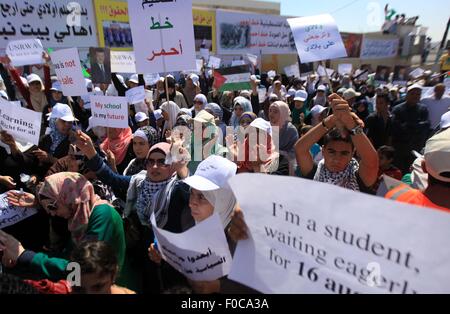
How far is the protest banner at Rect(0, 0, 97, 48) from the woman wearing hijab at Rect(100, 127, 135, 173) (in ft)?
31.4

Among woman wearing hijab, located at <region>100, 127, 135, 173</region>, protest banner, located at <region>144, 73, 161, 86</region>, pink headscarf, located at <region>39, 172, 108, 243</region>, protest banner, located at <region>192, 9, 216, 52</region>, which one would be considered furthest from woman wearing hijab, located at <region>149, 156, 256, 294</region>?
protest banner, located at <region>192, 9, 216, 52</region>

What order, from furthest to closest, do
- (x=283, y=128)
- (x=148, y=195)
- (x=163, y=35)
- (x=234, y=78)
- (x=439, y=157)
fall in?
1. (x=234, y=78)
2. (x=283, y=128)
3. (x=163, y=35)
4. (x=148, y=195)
5. (x=439, y=157)

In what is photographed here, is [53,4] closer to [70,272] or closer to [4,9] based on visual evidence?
[4,9]

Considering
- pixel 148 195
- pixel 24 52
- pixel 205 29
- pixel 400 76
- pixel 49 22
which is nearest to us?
pixel 148 195

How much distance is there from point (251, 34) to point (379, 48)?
14.6 meters

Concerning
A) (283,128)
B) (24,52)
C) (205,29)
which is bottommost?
(283,128)

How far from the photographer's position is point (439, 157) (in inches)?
45.6

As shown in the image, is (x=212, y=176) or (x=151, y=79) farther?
(x=151, y=79)

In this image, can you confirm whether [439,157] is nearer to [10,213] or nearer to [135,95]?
[10,213]

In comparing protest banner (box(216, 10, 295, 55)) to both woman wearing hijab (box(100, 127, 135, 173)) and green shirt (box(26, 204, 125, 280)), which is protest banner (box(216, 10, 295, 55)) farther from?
green shirt (box(26, 204, 125, 280))

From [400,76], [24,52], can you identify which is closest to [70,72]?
[24,52]
